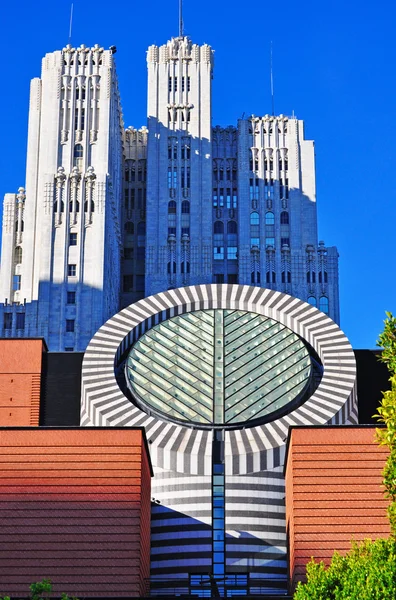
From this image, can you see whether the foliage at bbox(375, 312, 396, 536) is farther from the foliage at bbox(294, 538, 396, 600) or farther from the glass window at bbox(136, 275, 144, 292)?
the glass window at bbox(136, 275, 144, 292)

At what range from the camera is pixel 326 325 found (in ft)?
256

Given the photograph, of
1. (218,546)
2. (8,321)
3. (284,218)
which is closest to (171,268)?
(284,218)

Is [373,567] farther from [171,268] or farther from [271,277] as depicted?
[171,268]

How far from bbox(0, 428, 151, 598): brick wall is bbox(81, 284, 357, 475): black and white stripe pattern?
26.0ft

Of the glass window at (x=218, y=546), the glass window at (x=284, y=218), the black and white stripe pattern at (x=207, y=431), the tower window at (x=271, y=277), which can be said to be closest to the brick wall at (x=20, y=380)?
the black and white stripe pattern at (x=207, y=431)

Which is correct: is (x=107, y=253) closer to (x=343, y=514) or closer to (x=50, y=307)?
(x=50, y=307)

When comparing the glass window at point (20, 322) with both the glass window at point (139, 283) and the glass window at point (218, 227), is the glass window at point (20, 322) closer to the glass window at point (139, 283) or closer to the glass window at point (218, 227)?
the glass window at point (139, 283)

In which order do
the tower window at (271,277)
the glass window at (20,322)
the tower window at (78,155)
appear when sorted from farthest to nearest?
the tower window at (271,277)
the tower window at (78,155)
the glass window at (20,322)

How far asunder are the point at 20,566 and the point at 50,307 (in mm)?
83928

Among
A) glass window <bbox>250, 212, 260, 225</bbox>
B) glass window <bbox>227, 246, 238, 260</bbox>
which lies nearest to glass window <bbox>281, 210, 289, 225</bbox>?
glass window <bbox>250, 212, 260, 225</bbox>

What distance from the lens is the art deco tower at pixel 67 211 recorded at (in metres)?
141

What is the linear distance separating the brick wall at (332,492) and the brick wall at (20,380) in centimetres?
1931

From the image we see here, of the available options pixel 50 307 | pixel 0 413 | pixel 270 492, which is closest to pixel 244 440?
pixel 270 492

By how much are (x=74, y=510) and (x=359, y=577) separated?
54.4 feet
